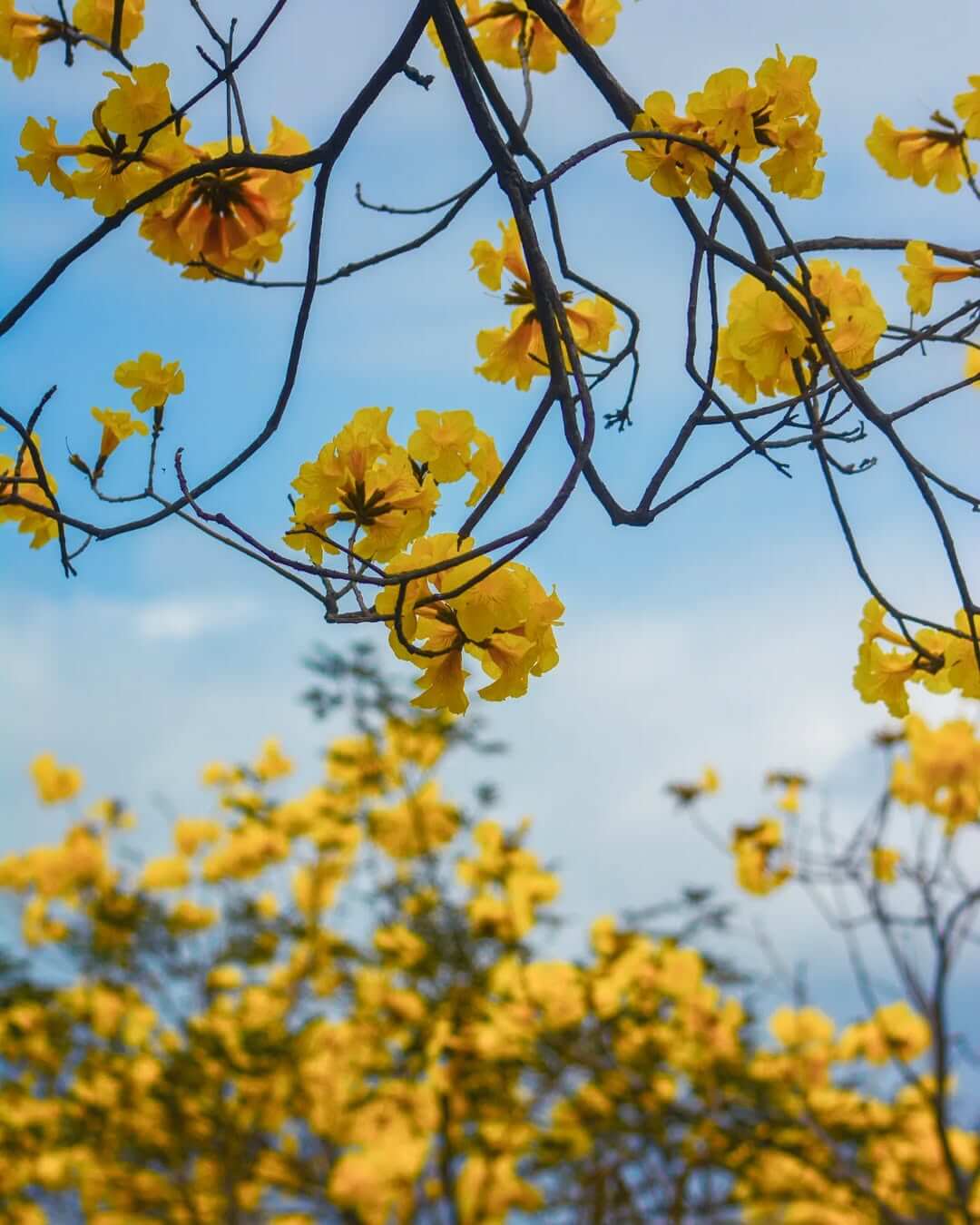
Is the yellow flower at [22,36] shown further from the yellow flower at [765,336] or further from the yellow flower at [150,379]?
the yellow flower at [765,336]

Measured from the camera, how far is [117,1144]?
4.73 metres

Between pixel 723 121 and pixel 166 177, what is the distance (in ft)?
2.08

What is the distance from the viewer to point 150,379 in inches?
54.1

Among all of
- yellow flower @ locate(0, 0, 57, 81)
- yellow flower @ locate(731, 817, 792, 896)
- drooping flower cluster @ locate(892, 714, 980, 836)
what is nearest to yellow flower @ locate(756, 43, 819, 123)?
yellow flower @ locate(0, 0, 57, 81)

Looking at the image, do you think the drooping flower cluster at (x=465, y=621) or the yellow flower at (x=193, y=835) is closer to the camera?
the drooping flower cluster at (x=465, y=621)

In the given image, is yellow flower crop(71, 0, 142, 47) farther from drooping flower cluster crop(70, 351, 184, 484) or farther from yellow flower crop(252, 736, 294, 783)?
yellow flower crop(252, 736, 294, 783)

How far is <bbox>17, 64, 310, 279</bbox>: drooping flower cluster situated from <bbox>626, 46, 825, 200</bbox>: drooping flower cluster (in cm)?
47

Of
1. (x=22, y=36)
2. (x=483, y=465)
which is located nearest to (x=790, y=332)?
(x=483, y=465)

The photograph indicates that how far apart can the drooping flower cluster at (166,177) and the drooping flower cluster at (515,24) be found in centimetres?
41

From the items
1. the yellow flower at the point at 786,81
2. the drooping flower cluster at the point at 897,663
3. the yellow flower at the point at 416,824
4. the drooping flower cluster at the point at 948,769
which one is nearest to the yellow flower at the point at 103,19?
the yellow flower at the point at 786,81

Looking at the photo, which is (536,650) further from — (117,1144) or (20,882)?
(20,882)

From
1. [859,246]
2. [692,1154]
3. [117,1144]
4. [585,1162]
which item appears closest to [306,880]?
[117,1144]

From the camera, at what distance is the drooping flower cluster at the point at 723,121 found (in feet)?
4.22

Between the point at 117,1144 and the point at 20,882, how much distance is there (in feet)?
4.31
